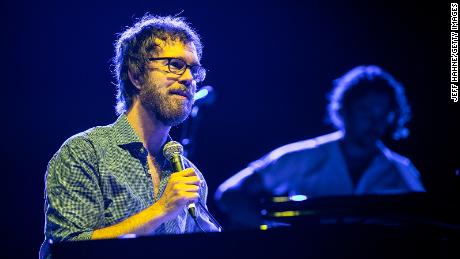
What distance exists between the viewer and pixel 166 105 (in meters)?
3.31

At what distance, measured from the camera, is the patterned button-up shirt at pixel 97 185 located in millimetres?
2666

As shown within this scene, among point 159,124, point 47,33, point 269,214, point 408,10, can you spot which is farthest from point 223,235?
point 408,10

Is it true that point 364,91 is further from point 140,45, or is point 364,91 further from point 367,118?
point 140,45

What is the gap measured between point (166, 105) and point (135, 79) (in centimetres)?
44

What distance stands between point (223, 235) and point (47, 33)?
3.63 m

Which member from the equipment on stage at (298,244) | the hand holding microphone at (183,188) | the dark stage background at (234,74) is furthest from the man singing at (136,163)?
the dark stage background at (234,74)

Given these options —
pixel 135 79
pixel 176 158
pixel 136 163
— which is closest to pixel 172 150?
pixel 176 158

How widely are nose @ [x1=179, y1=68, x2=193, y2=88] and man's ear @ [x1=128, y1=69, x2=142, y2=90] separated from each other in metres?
0.38

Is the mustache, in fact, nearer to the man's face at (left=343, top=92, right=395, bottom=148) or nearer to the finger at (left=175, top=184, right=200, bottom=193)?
the finger at (left=175, top=184, right=200, bottom=193)

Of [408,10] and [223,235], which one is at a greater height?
[408,10]

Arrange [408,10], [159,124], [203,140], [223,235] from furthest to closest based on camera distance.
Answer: [408,10] → [203,140] → [159,124] → [223,235]

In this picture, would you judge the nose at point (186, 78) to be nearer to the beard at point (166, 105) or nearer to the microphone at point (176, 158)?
the beard at point (166, 105)

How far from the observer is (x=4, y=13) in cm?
Result: 468

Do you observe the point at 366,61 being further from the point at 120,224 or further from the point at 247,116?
the point at 120,224
